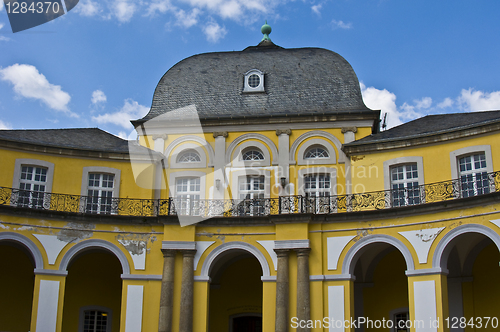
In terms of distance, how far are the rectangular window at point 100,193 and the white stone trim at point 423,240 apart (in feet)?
38.2

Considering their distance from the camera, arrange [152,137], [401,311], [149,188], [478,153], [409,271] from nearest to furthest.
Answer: [409,271]
[478,153]
[401,311]
[149,188]
[152,137]

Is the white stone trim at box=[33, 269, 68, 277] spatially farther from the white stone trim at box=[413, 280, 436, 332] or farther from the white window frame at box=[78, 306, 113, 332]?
the white stone trim at box=[413, 280, 436, 332]

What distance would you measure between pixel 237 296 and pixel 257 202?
4.22m

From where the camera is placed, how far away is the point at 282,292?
21547mm

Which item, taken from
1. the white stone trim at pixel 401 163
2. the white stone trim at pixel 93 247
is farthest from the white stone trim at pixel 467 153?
the white stone trim at pixel 93 247

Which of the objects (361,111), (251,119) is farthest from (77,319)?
(361,111)

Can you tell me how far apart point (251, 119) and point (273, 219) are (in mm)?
5973

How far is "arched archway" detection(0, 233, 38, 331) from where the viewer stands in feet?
78.3

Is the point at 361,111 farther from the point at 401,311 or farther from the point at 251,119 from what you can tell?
the point at 401,311

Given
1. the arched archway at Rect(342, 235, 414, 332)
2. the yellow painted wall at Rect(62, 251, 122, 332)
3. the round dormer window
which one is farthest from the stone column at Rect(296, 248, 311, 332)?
the round dormer window

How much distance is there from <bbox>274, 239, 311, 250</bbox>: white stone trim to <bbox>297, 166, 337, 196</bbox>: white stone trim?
3622 mm

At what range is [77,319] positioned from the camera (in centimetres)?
2466

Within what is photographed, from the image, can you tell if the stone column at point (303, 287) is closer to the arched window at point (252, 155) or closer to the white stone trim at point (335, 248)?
the white stone trim at point (335, 248)

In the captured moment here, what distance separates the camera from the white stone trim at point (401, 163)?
23.0 meters
